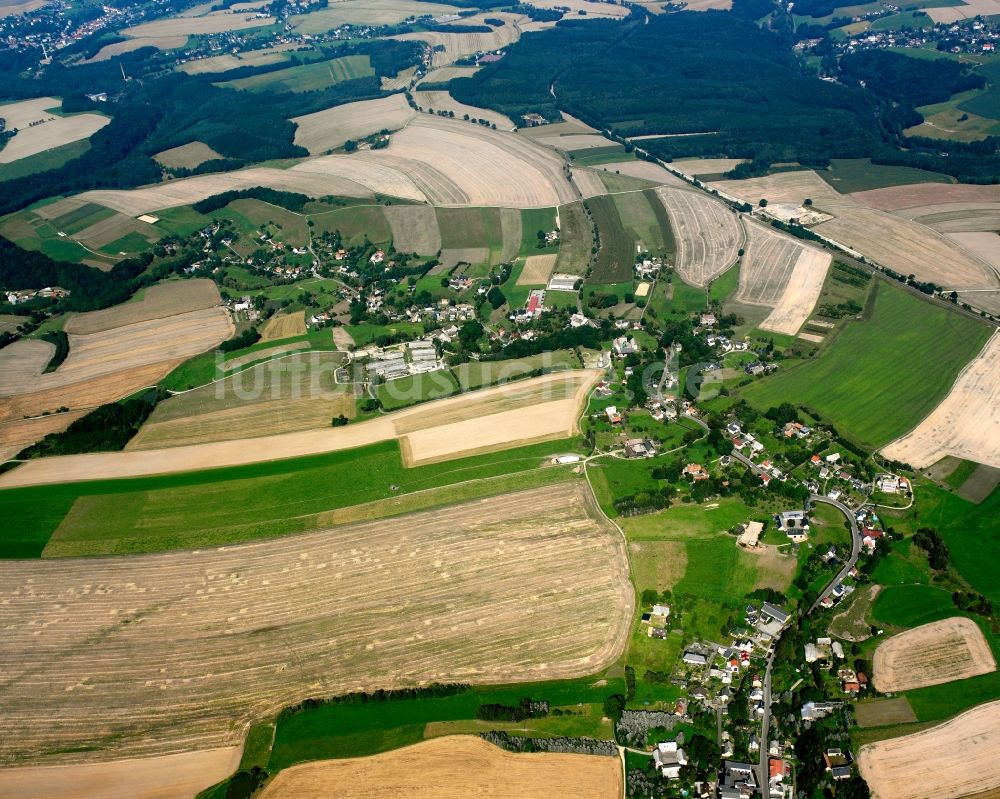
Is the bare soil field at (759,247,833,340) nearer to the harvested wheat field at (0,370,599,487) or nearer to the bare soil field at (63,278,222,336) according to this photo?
the harvested wheat field at (0,370,599,487)

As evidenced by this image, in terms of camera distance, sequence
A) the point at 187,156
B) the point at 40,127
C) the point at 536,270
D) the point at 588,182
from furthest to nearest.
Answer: the point at 40,127
the point at 187,156
the point at 588,182
the point at 536,270

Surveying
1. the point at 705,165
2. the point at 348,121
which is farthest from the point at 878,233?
the point at 348,121

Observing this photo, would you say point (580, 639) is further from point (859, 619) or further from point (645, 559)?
point (859, 619)

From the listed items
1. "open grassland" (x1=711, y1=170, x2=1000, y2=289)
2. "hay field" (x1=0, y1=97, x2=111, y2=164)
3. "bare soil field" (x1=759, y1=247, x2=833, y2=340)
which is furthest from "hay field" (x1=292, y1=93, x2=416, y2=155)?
"bare soil field" (x1=759, y1=247, x2=833, y2=340)

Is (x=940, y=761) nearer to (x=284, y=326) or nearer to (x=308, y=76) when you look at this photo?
(x=284, y=326)

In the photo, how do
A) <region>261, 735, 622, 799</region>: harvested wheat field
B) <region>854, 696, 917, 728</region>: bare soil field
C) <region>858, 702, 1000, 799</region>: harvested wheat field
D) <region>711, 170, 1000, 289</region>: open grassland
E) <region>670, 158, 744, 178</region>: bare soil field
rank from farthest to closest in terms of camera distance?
<region>670, 158, 744, 178</region>: bare soil field < <region>711, 170, 1000, 289</region>: open grassland < <region>854, 696, 917, 728</region>: bare soil field < <region>261, 735, 622, 799</region>: harvested wheat field < <region>858, 702, 1000, 799</region>: harvested wheat field

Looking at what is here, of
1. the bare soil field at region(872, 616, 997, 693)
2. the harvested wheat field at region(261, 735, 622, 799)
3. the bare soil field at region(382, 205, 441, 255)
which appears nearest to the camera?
the harvested wheat field at region(261, 735, 622, 799)
